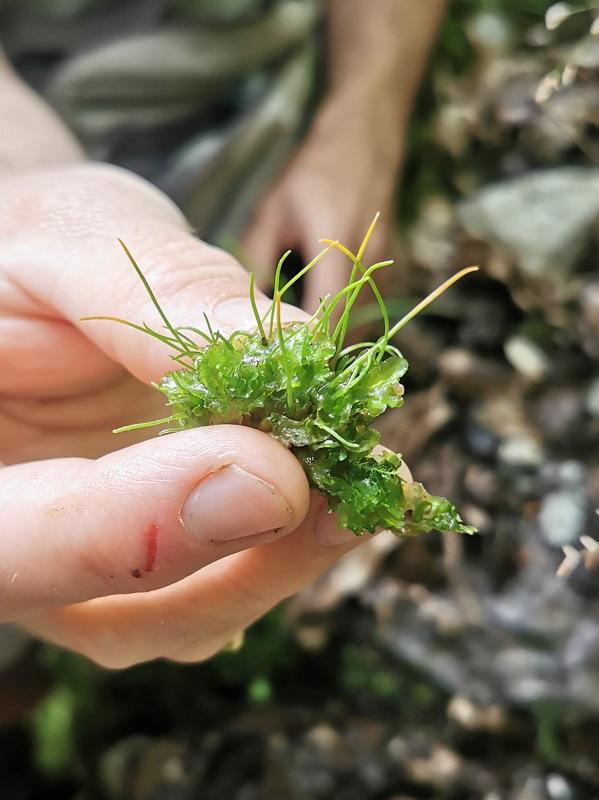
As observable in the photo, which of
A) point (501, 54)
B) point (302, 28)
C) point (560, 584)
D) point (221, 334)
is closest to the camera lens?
point (221, 334)

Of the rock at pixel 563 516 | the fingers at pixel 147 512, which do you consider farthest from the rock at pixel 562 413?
the fingers at pixel 147 512

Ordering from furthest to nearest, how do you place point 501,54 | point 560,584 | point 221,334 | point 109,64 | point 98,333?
point 109,64, point 501,54, point 560,584, point 98,333, point 221,334

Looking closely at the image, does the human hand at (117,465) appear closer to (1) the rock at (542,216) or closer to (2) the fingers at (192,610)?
(2) the fingers at (192,610)

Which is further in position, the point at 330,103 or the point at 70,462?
the point at 330,103

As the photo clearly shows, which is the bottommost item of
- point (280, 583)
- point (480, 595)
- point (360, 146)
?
point (480, 595)

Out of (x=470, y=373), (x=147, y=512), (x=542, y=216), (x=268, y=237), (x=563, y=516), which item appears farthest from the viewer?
(x=268, y=237)

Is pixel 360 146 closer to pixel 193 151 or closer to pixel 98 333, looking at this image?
pixel 193 151

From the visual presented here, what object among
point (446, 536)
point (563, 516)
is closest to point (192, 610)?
point (563, 516)

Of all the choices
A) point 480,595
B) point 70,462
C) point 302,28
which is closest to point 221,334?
point 70,462

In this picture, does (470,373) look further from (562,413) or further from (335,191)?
(335,191)
